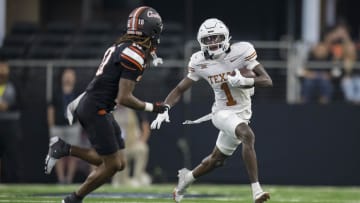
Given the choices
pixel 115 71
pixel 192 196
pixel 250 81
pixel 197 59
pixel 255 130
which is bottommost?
pixel 255 130

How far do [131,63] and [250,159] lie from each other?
1.69 m

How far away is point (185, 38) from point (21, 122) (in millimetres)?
3687

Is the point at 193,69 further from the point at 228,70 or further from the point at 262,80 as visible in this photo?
the point at 262,80

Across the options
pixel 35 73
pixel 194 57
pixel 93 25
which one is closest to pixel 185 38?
pixel 93 25

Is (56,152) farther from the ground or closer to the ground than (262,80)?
closer to the ground

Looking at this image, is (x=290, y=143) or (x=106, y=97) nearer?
(x=106, y=97)

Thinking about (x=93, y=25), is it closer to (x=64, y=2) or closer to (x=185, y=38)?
(x=185, y=38)

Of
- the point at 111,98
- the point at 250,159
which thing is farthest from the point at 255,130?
the point at 111,98

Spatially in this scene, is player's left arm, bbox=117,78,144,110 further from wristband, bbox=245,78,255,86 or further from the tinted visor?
the tinted visor

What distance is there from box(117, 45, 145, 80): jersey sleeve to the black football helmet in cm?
38

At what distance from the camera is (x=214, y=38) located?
1161 centimetres

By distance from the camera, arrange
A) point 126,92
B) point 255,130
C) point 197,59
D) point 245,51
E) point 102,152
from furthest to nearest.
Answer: point 255,130 → point 197,59 → point 245,51 → point 102,152 → point 126,92

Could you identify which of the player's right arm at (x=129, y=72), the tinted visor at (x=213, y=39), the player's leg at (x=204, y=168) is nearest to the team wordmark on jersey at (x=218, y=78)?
the tinted visor at (x=213, y=39)

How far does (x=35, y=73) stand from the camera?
17.8 metres
